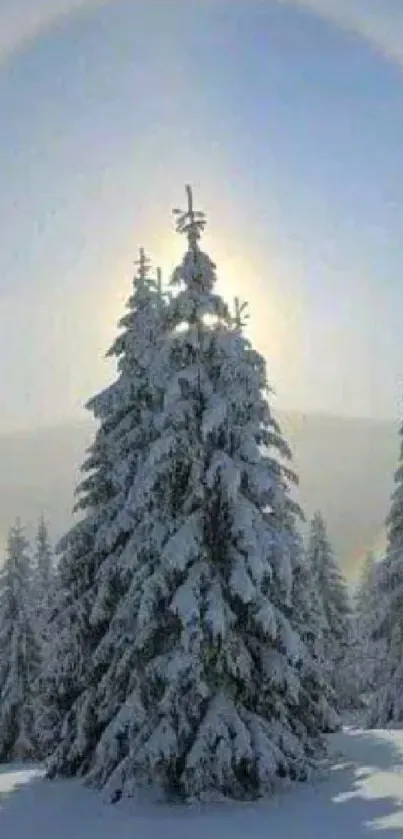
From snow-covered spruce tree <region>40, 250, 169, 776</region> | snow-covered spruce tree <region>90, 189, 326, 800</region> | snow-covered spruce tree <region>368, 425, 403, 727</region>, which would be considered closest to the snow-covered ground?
snow-covered spruce tree <region>90, 189, 326, 800</region>

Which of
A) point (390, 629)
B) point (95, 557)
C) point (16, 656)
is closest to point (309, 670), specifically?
point (95, 557)

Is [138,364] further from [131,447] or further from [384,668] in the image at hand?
[384,668]

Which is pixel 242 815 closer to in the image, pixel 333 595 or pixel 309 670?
pixel 309 670

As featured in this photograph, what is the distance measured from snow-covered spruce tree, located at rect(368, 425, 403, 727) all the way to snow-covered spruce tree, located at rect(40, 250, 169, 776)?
1256cm

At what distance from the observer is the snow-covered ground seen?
13.2 m

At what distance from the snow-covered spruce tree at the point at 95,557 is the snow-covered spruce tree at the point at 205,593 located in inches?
51.5

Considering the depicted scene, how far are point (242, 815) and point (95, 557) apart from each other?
22.9 ft

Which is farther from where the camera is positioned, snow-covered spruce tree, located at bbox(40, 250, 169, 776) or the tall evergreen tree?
the tall evergreen tree

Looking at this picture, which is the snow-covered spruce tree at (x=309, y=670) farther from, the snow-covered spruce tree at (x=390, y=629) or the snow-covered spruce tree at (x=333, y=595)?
the snow-covered spruce tree at (x=333, y=595)

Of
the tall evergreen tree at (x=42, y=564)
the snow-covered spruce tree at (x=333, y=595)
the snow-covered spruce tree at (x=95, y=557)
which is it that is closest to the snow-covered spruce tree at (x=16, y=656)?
the tall evergreen tree at (x=42, y=564)

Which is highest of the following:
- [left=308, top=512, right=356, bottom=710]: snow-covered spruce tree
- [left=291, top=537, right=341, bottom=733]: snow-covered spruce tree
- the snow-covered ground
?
[left=308, top=512, right=356, bottom=710]: snow-covered spruce tree

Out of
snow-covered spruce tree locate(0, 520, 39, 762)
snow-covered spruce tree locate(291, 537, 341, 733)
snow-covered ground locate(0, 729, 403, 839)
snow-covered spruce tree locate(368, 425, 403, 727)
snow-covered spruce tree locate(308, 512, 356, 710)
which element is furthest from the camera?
snow-covered spruce tree locate(308, 512, 356, 710)

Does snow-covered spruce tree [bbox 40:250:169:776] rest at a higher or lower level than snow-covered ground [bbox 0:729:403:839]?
higher

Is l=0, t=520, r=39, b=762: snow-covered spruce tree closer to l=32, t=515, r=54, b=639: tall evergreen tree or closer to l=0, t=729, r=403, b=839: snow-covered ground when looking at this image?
l=32, t=515, r=54, b=639: tall evergreen tree
